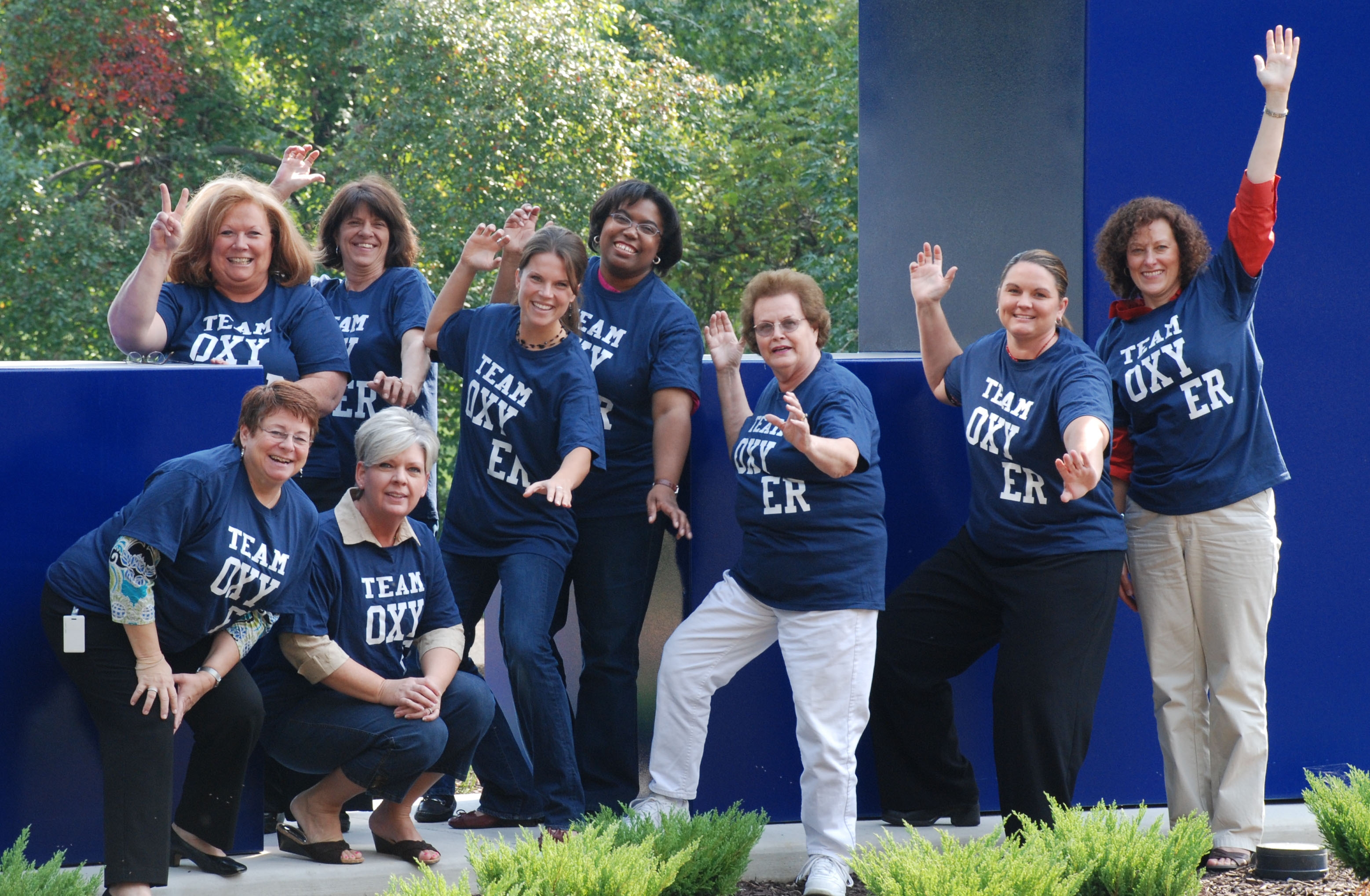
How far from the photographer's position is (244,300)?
4.55 metres

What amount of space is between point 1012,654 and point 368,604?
1819 mm

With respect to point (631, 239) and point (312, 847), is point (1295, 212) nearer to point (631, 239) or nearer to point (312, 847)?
point (631, 239)

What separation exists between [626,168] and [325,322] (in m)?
7.92

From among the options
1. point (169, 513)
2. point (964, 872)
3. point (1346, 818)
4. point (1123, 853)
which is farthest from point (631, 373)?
point (1346, 818)

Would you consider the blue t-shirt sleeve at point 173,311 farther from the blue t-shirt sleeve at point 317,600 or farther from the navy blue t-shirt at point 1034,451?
the navy blue t-shirt at point 1034,451

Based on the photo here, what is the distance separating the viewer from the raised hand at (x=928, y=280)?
4707mm

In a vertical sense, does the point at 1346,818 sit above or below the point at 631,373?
below

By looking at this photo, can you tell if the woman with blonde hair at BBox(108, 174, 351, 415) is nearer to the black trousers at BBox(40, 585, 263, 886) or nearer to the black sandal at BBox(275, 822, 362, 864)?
the black trousers at BBox(40, 585, 263, 886)

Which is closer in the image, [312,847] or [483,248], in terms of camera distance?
[312,847]

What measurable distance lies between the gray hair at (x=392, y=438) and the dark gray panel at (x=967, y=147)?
223 centimetres

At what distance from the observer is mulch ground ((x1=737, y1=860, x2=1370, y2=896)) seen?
4.20 m

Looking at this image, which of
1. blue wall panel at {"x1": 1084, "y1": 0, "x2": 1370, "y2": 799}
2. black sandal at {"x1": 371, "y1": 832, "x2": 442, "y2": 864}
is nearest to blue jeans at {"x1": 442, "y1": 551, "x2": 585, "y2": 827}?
black sandal at {"x1": 371, "y1": 832, "x2": 442, "y2": 864}

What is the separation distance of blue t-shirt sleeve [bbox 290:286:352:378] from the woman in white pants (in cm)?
125

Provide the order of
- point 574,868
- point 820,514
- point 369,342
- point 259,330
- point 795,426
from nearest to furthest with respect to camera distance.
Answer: point 574,868
point 795,426
point 820,514
point 259,330
point 369,342
